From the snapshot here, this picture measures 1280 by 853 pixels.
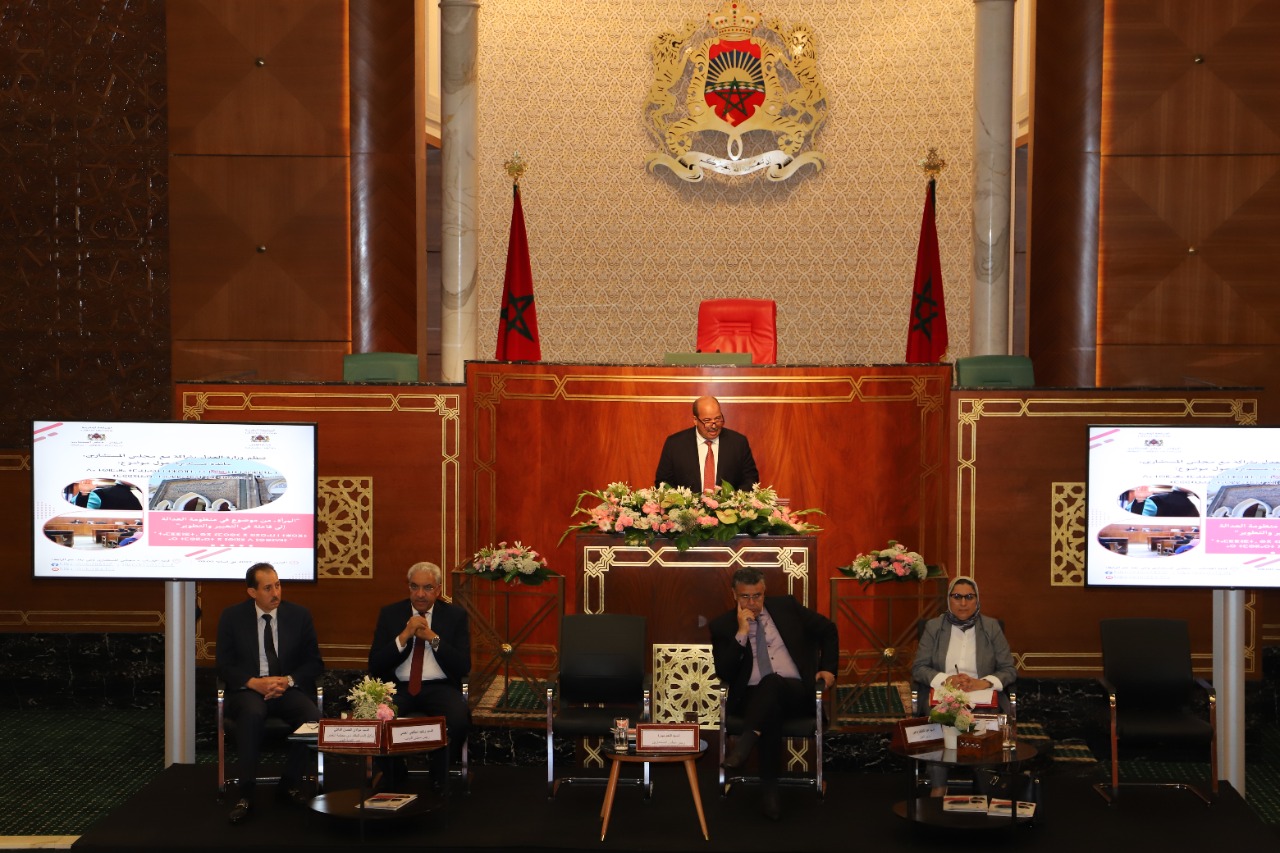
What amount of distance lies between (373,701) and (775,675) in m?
1.70

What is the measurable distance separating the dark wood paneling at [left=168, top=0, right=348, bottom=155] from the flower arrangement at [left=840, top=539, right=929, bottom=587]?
474cm

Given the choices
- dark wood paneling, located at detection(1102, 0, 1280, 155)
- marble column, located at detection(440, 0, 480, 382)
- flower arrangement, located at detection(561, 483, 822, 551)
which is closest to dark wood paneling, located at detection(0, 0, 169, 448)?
marble column, located at detection(440, 0, 480, 382)

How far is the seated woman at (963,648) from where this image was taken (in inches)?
255

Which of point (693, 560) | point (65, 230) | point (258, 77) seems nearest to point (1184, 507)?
point (693, 560)

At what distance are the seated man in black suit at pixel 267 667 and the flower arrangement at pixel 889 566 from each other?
9.05ft

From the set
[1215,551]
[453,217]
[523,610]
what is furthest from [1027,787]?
[453,217]

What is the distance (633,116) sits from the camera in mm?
11977

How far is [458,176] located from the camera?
10.8m

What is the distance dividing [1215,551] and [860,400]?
222cm

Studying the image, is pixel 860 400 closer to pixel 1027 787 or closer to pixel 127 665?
pixel 1027 787

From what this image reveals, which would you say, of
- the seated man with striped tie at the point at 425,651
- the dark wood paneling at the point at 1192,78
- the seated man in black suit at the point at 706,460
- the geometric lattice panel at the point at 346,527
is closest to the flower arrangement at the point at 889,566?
the seated man in black suit at the point at 706,460

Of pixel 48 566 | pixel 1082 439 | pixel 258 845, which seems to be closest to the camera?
pixel 258 845

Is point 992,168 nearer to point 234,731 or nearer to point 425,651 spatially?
point 425,651

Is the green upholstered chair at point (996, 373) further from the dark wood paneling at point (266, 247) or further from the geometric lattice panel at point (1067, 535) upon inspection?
the dark wood paneling at point (266, 247)
